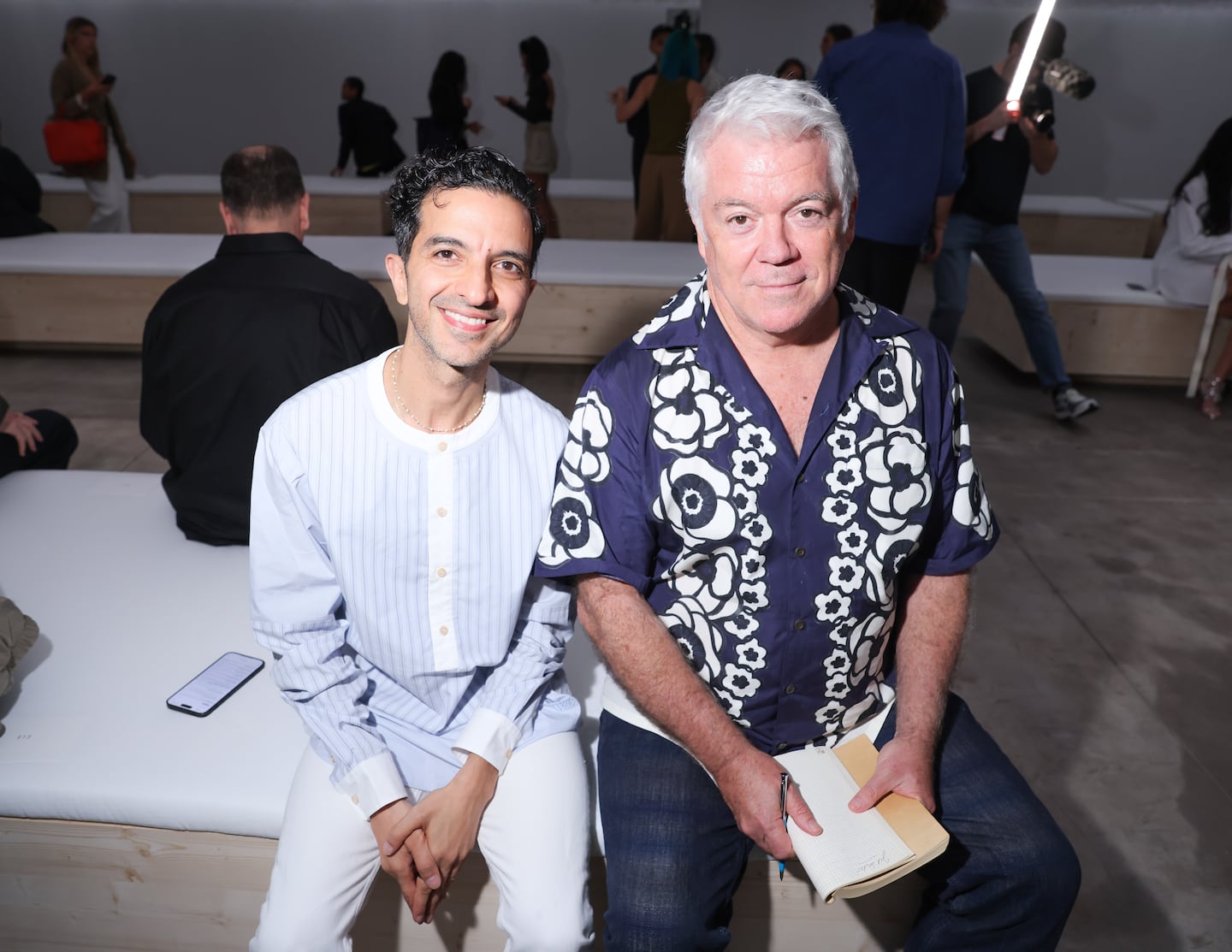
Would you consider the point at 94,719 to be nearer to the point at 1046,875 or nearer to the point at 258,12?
the point at 1046,875

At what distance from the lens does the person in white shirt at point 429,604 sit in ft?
4.09

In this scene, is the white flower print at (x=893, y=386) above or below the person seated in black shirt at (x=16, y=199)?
above

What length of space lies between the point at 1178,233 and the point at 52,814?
447cm

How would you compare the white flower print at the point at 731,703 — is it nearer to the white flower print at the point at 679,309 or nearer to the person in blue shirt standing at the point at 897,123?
the white flower print at the point at 679,309

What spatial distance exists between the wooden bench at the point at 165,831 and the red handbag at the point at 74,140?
185 inches

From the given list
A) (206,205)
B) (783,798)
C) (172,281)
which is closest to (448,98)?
(206,205)

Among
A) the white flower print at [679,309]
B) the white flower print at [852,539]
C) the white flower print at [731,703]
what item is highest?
the white flower print at [679,309]

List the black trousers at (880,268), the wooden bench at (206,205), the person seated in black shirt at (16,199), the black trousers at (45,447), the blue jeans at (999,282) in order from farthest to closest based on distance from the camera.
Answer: the wooden bench at (206,205), the person seated in black shirt at (16,199), the blue jeans at (999,282), the black trousers at (880,268), the black trousers at (45,447)

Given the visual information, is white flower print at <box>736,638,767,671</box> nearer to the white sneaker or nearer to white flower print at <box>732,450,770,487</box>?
white flower print at <box>732,450,770,487</box>

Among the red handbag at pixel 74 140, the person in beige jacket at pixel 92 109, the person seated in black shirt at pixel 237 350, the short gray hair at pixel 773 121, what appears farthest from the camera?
the person in beige jacket at pixel 92 109

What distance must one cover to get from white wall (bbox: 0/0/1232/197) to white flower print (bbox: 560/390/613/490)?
7.88 meters

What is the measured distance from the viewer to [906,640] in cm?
143

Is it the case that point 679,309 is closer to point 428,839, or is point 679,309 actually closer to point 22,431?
point 428,839

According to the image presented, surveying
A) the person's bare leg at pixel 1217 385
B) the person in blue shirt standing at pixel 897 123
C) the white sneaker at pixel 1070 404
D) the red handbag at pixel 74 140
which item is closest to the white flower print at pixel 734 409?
the person in blue shirt standing at pixel 897 123
